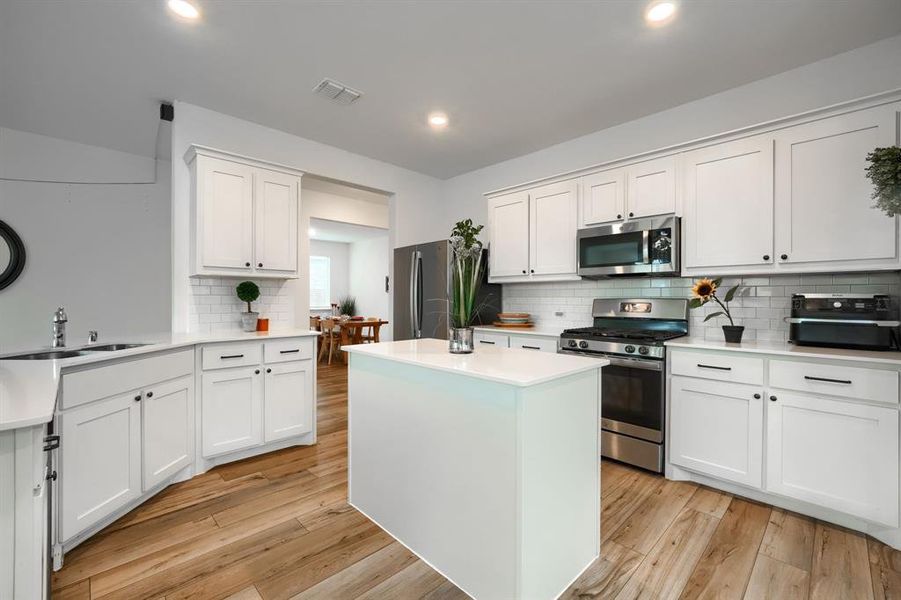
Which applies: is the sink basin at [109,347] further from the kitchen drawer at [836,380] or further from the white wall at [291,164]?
the kitchen drawer at [836,380]

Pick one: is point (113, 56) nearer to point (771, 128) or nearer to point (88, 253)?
point (88, 253)

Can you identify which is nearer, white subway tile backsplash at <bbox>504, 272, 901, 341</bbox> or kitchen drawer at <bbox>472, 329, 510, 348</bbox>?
white subway tile backsplash at <bbox>504, 272, 901, 341</bbox>

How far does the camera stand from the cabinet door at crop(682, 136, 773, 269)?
252cm

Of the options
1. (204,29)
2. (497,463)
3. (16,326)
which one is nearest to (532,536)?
(497,463)

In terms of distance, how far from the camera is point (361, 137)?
3814 millimetres

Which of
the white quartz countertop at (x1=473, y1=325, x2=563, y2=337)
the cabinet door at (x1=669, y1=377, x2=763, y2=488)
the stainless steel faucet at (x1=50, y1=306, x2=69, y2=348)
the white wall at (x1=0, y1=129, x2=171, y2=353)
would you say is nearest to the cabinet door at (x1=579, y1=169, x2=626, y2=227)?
the white quartz countertop at (x1=473, y1=325, x2=563, y2=337)

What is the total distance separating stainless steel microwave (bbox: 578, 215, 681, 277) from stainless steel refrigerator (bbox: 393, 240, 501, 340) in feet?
3.75

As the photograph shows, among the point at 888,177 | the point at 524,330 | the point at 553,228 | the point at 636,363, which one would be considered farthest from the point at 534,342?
the point at 888,177

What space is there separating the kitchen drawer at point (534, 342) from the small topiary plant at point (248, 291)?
7.50 feet

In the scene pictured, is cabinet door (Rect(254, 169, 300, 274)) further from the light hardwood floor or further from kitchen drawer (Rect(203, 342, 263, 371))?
the light hardwood floor

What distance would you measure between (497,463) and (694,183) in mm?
2529

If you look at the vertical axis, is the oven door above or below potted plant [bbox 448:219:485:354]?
below

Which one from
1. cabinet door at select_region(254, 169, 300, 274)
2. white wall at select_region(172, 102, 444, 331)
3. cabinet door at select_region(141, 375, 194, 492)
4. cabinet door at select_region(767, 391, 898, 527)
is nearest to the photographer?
cabinet door at select_region(767, 391, 898, 527)

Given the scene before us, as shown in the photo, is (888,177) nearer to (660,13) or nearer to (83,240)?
(660,13)
